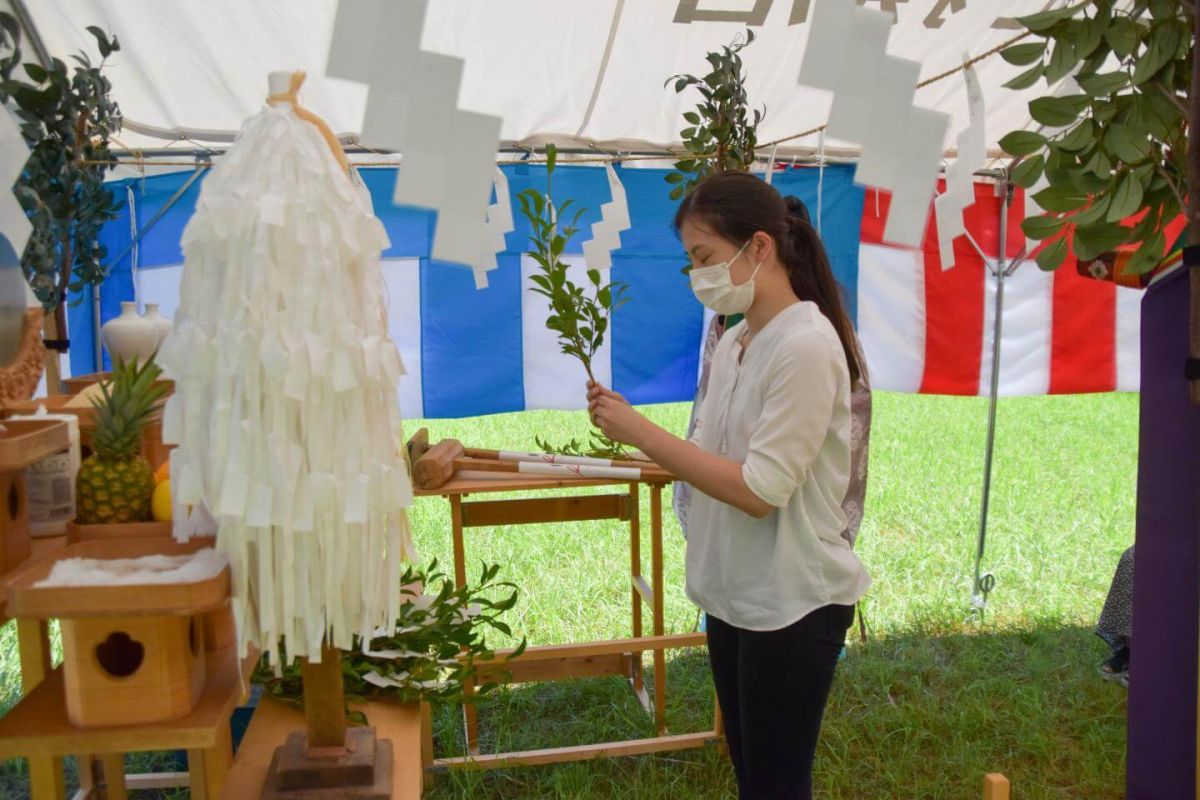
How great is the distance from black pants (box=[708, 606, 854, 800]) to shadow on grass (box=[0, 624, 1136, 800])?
1005 mm

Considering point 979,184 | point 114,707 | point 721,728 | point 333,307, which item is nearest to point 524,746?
point 721,728

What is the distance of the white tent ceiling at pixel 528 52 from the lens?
2.66m

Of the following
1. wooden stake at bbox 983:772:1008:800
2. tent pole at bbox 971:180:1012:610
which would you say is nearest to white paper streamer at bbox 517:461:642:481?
wooden stake at bbox 983:772:1008:800

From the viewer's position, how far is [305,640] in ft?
2.94

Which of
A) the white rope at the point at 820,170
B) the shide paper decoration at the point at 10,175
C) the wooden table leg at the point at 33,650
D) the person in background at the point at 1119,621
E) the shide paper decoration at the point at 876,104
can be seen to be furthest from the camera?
the white rope at the point at 820,170

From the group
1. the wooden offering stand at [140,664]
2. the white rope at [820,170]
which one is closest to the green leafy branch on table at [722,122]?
the white rope at [820,170]

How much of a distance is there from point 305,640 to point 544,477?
1.35 metres

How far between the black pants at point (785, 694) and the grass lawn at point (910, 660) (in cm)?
3

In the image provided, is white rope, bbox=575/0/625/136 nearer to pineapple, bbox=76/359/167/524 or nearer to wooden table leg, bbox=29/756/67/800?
pineapple, bbox=76/359/167/524

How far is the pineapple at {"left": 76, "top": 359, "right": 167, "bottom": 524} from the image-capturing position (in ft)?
3.66

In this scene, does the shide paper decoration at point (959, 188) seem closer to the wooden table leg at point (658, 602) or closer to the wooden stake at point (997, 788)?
the wooden stake at point (997, 788)

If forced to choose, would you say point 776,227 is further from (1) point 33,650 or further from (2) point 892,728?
(2) point 892,728

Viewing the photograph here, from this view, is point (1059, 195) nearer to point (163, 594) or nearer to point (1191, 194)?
point (1191, 194)

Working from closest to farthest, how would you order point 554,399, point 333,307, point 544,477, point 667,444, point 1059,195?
point 333,307
point 1059,195
point 667,444
point 544,477
point 554,399
